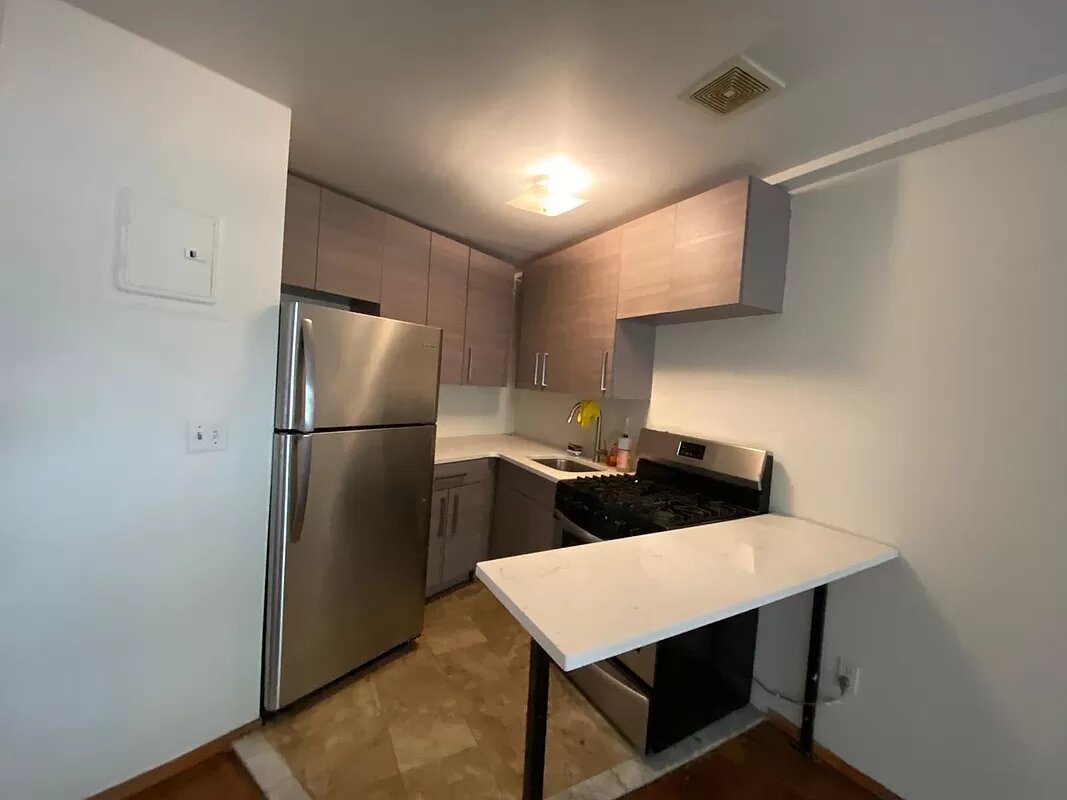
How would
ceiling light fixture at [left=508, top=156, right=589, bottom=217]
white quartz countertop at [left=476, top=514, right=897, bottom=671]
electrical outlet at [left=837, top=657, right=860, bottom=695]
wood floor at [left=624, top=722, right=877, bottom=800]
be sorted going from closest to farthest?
white quartz countertop at [left=476, top=514, right=897, bottom=671], wood floor at [left=624, top=722, right=877, bottom=800], electrical outlet at [left=837, top=657, right=860, bottom=695], ceiling light fixture at [left=508, top=156, right=589, bottom=217]

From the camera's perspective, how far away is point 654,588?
3.83 ft

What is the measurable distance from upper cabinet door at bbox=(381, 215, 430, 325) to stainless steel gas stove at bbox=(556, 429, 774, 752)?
1400 mm

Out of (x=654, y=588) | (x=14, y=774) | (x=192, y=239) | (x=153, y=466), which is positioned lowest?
(x=14, y=774)

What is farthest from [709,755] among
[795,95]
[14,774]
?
[795,95]

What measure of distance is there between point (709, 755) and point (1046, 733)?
0.99 meters

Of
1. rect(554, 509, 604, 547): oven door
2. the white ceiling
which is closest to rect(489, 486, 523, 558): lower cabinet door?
rect(554, 509, 604, 547): oven door

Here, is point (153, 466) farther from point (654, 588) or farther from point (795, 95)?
point (795, 95)

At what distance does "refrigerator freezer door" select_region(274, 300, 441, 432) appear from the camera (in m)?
1.69

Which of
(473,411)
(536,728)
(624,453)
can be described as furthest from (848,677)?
(473,411)

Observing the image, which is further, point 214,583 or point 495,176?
point 495,176

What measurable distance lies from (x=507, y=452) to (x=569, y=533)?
3.15 ft

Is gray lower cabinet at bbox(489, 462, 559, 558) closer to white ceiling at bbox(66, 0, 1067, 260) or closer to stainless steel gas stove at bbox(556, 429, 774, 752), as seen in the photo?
stainless steel gas stove at bbox(556, 429, 774, 752)

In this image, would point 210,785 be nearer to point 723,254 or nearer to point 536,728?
point 536,728

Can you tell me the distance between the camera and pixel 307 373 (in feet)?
5.56
